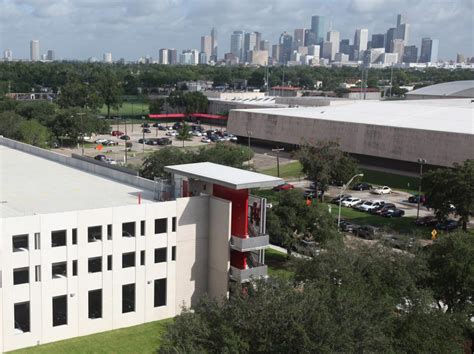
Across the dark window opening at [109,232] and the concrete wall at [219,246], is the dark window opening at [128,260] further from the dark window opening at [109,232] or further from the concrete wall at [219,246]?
the concrete wall at [219,246]

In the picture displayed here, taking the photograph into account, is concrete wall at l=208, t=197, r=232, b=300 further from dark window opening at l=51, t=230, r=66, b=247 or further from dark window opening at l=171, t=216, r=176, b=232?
dark window opening at l=51, t=230, r=66, b=247

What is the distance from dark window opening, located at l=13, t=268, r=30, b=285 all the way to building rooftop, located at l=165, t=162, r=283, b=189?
31.2 feet

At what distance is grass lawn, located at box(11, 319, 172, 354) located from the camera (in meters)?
30.1

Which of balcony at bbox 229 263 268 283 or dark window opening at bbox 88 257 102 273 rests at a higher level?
dark window opening at bbox 88 257 102 273

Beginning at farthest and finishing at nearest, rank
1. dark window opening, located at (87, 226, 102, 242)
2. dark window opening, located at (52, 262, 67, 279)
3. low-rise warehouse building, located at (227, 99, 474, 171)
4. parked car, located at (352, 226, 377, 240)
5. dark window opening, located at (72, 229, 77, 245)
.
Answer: low-rise warehouse building, located at (227, 99, 474, 171) → parked car, located at (352, 226, 377, 240) → dark window opening, located at (87, 226, 102, 242) → dark window opening, located at (72, 229, 77, 245) → dark window opening, located at (52, 262, 67, 279)

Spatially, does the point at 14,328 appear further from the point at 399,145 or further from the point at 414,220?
the point at 399,145

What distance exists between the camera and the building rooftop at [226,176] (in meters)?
32.4

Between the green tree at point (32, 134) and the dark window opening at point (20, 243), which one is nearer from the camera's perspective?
the dark window opening at point (20, 243)

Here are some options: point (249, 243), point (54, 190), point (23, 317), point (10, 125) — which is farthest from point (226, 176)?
point (10, 125)

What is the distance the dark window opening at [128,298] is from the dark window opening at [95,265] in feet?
5.73

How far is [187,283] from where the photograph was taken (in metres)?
35.1

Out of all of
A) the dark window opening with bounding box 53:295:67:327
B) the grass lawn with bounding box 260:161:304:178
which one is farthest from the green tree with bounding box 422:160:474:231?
the dark window opening with bounding box 53:295:67:327

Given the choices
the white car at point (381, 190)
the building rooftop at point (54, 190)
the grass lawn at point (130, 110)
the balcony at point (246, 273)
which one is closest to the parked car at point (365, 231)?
the white car at point (381, 190)

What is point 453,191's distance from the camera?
165ft
